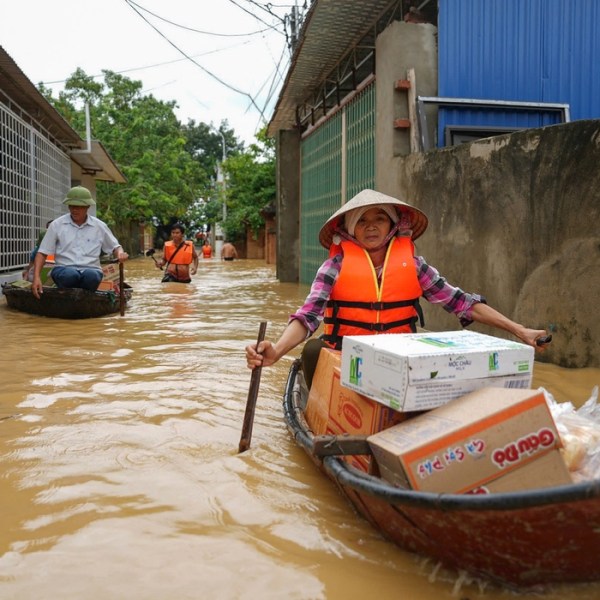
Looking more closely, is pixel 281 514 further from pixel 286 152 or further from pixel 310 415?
pixel 286 152

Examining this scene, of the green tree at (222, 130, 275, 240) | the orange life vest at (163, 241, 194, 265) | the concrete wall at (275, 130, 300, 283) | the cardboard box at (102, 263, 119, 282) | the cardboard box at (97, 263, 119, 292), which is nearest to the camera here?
the cardboard box at (97, 263, 119, 292)

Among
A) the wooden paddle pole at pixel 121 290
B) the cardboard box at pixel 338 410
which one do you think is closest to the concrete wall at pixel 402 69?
the wooden paddle pole at pixel 121 290

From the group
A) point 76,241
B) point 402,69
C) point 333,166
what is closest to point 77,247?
point 76,241

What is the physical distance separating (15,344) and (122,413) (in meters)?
3.09

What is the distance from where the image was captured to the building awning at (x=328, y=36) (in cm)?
855

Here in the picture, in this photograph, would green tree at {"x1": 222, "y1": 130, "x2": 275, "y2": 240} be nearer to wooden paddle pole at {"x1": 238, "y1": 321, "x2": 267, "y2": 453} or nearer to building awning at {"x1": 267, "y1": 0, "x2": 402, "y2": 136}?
building awning at {"x1": 267, "y1": 0, "x2": 402, "y2": 136}

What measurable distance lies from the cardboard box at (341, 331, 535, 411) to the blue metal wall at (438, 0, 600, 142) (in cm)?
577

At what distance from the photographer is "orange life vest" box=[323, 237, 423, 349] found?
3.85 meters

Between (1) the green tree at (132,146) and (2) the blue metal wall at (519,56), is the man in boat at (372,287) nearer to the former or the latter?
(2) the blue metal wall at (519,56)

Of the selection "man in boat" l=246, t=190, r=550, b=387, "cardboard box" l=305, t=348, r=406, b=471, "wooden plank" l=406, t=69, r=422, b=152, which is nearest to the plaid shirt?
"man in boat" l=246, t=190, r=550, b=387

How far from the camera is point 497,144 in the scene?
20.5 ft

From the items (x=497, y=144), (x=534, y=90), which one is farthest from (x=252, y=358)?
(x=534, y=90)

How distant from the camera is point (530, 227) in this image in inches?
234

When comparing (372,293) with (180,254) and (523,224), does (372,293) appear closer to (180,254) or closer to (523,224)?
(523,224)
